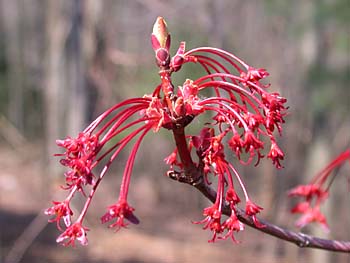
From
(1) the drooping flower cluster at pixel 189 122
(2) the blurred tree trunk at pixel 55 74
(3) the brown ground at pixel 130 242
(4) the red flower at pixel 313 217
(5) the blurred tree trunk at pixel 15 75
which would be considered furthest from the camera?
(5) the blurred tree trunk at pixel 15 75

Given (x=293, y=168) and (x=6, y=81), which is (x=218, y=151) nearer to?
(x=293, y=168)

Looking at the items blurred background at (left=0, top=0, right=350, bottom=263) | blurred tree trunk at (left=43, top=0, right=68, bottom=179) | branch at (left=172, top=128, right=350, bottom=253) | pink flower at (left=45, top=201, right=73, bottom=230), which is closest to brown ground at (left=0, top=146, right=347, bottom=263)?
blurred background at (left=0, top=0, right=350, bottom=263)

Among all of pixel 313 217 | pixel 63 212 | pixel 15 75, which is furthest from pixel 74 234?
pixel 15 75

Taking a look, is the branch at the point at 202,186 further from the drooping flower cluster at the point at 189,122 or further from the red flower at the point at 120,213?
the red flower at the point at 120,213

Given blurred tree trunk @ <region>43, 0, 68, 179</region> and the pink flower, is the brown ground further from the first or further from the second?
the pink flower

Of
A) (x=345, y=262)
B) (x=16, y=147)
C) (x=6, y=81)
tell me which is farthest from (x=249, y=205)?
(x=6, y=81)

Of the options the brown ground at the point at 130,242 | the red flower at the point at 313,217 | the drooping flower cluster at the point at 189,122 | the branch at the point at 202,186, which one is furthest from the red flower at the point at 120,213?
the brown ground at the point at 130,242

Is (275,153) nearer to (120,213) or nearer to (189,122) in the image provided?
(189,122)
